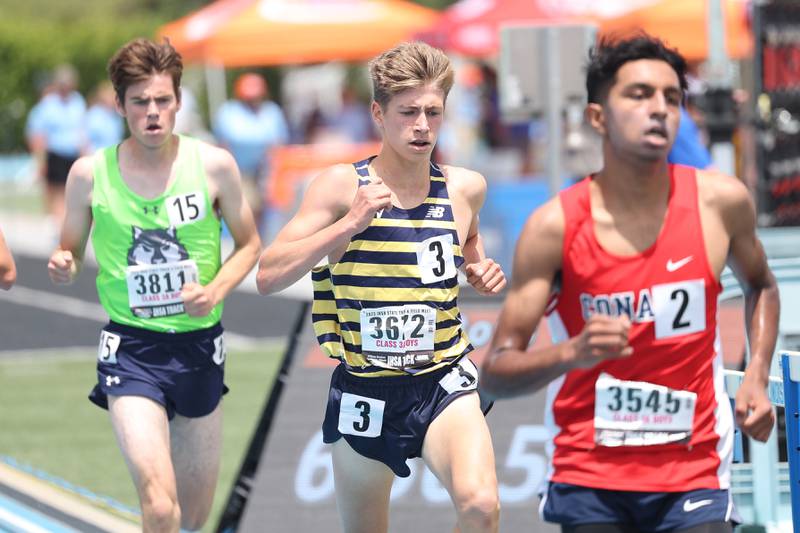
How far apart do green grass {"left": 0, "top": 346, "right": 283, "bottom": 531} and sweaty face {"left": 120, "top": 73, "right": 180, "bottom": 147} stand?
102 inches

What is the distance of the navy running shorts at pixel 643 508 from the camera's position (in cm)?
377

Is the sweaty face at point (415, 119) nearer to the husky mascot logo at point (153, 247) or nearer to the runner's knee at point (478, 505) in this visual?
the runner's knee at point (478, 505)

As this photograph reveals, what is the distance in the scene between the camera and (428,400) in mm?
4934

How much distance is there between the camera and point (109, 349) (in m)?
5.75

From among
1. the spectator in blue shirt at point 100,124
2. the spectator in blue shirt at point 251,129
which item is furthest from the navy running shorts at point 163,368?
the spectator in blue shirt at point 100,124

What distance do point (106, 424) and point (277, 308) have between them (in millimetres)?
5907

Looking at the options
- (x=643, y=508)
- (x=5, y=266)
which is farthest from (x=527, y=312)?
(x=5, y=266)

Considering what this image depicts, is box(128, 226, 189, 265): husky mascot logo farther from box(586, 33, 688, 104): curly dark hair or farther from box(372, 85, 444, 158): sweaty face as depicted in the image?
box(586, 33, 688, 104): curly dark hair

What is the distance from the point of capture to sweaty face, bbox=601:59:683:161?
3703 millimetres

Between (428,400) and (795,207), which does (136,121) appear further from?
(795,207)

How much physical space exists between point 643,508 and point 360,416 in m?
1.37

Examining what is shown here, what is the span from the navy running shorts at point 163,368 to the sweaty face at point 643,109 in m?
2.48

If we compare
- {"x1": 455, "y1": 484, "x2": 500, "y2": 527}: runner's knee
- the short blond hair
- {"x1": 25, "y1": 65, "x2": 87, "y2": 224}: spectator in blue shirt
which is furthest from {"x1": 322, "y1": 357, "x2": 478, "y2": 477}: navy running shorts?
{"x1": 25, "y1": 65, "x2": 87, "y2": 224}: spectator in blue shirt

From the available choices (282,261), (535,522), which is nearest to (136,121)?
(282,261)
